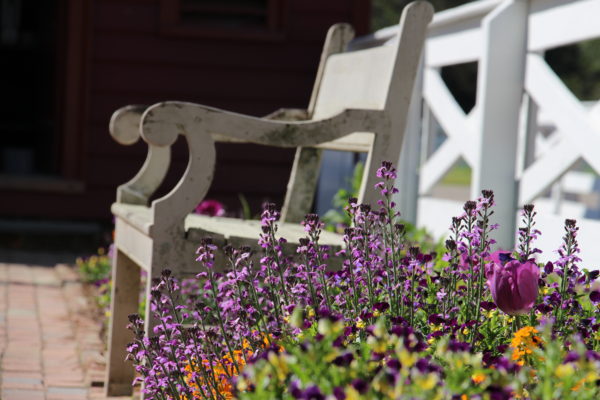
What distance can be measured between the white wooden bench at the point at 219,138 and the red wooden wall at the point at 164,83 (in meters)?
3.55

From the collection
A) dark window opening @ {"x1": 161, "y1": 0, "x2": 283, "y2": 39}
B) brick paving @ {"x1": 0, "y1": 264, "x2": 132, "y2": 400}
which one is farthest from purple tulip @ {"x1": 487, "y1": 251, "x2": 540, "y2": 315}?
dark window opening @ {"x1": 161, "y1": 0, "x2": 283, "y2": 39}

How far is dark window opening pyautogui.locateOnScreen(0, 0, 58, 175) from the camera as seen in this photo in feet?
29.3

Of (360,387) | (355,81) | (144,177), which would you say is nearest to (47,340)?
(144,177)

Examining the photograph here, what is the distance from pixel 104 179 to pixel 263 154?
1123 millimetres

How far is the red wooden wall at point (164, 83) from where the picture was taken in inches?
286

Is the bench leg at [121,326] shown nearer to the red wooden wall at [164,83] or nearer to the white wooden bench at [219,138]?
the white wooden bench at [219,138]

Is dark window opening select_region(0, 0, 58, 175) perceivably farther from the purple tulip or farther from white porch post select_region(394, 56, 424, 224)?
the purple tulip

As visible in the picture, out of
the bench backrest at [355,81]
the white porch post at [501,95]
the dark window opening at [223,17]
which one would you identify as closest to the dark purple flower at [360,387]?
the bench backrest at [355,81]

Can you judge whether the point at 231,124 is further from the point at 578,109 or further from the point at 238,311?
the point at 578,109

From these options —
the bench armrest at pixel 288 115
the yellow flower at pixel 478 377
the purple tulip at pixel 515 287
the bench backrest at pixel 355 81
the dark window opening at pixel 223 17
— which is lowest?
the yellow flower at pixel 478 377

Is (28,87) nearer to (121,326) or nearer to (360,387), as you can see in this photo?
(121,326)

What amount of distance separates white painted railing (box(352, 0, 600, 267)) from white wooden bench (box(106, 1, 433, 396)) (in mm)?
701

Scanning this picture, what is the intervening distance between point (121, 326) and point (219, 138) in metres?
0.69

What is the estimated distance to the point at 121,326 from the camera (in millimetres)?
3418
